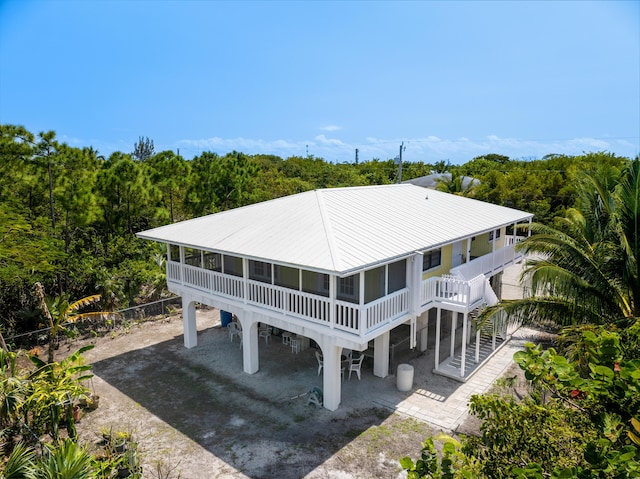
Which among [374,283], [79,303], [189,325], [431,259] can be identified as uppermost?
[431,259]

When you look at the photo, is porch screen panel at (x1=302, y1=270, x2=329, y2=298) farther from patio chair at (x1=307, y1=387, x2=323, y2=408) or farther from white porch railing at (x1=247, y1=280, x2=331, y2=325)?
patio chair at (x1=307, y1=387, x2=323, y2=408)

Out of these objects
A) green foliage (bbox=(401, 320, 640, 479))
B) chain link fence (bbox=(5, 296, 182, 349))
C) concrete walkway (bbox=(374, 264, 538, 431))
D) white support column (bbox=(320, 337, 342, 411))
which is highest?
green foliage (bbox=(401, 320, 640, 479))

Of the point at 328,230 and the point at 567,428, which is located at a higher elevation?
the point at 328,230

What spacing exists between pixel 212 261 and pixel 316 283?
269 inches

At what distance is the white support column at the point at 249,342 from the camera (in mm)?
14484

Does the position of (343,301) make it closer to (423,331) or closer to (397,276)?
(397,276)

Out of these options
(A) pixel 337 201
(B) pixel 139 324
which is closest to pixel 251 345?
(A) pixel 337 201

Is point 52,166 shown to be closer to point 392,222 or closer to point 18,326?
point 18,326

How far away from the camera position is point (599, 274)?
11320mm

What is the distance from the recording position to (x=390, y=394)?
1370cm

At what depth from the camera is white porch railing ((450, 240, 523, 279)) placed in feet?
51.0

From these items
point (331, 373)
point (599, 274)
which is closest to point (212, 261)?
point (331, 373)

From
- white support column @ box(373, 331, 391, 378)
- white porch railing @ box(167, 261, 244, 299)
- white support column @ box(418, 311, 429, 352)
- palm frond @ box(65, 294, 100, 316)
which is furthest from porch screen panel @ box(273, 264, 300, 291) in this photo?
palm frond @ box(65, 294, 100, 316)

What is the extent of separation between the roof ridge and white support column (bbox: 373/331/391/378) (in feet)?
13.6
